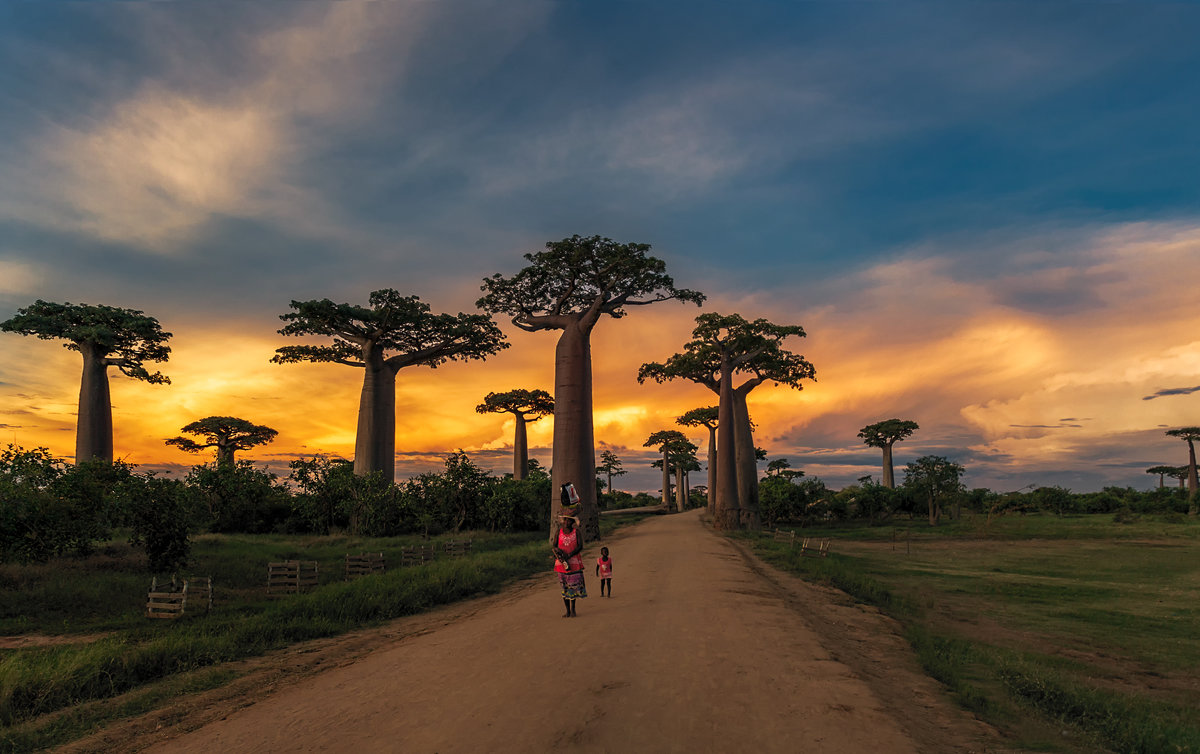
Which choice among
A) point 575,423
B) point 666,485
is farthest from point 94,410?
point 666,485

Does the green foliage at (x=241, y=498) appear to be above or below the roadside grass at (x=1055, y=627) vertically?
above

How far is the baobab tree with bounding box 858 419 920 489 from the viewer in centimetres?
6191

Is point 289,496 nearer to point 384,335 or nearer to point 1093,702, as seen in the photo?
point 384,335

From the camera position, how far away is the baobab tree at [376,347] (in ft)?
117

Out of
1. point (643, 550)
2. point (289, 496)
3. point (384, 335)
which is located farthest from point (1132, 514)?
point (289, 496)

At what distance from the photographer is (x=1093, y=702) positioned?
8156mm

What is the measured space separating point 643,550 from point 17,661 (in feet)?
63.0

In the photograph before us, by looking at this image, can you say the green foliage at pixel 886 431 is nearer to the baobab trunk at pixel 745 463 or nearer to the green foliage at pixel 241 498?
the baobab trunk at pixel 745 463

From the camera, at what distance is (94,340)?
33062mm

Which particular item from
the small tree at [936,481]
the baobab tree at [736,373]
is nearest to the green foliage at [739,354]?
the baobab tree at [736,373]

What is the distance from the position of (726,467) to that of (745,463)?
13.6ft

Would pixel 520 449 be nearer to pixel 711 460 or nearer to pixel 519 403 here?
pixel 519 403

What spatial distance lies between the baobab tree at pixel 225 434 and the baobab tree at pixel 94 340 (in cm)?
2270

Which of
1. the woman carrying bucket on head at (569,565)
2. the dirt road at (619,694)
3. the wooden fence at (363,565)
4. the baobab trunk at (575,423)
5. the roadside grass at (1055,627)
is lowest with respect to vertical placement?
the roadside grass at (1055,627)
